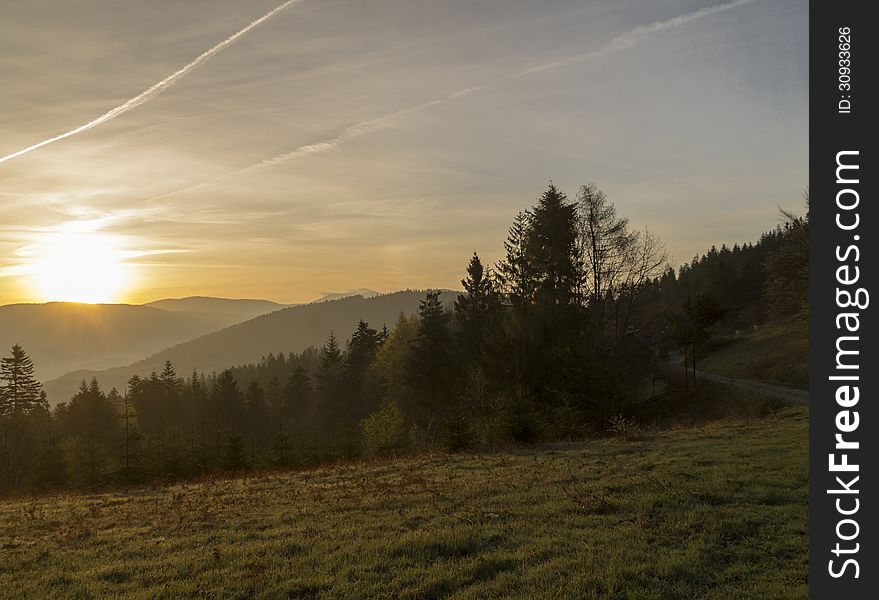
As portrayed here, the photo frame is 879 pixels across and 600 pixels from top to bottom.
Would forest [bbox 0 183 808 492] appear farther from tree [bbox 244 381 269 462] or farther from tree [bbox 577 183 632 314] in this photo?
tree [bbox 244 381 269 462]

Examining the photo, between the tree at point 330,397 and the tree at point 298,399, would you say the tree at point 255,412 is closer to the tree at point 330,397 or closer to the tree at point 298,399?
the tree at point 298,399

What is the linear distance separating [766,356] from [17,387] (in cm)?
9890

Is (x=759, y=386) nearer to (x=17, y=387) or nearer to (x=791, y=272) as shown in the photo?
(x=791, y=272)

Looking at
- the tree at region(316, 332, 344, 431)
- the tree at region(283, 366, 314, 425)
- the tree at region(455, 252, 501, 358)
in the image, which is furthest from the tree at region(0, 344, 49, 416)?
the tree at region(455, 252, 501, 358)

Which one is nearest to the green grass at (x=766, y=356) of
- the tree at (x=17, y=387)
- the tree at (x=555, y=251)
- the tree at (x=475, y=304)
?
the tree at (x=555, y=251)

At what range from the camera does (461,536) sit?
34.5 feet

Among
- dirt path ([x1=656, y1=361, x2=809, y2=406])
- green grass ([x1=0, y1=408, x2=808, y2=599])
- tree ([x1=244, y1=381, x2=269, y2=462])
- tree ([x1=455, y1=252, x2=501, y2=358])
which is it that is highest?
tree ([x1=455, y1=252, x2=501, y2=358])

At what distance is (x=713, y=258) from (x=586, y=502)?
5140 inches

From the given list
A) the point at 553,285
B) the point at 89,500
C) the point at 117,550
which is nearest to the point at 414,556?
the point at 117,550

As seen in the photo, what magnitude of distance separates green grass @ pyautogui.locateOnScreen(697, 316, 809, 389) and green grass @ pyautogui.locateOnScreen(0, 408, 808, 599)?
27927mm

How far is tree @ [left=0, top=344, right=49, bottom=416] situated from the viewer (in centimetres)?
7931

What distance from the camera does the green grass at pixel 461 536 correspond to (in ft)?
27.5

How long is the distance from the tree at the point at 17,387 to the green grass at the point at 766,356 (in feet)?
298

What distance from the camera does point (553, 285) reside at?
128 feet
